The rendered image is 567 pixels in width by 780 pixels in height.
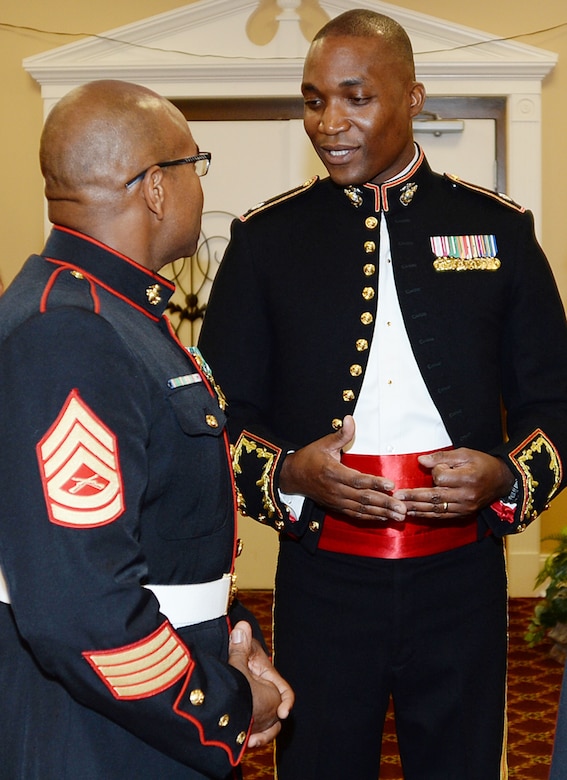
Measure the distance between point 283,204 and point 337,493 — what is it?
671 mm

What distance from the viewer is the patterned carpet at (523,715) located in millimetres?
3373

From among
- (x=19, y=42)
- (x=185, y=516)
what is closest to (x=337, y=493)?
(x=185, y=516)

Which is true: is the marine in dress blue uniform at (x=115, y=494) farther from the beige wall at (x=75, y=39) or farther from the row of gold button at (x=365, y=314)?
the beige wall at (x=75, y=39)

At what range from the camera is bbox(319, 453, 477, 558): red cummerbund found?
1.89 meters

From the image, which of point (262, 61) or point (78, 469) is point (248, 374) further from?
point (262, 61)

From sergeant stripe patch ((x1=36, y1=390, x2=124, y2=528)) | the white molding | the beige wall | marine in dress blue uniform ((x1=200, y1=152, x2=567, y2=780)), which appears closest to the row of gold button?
marine in dress blue uniform ((x1=200, y1=152, x2=567, y2=780))

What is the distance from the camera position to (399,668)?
1.90 meters

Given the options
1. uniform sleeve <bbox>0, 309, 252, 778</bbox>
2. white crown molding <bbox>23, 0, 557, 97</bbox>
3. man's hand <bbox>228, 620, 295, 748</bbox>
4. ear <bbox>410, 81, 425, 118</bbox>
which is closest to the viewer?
uniform sleeve <bbox>0, 309, 252, 778</bbox>

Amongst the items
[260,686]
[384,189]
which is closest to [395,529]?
[260,686]

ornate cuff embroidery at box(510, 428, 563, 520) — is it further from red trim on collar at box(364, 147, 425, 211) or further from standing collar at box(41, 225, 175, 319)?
standing collar at box(41, 225, 175, 319)

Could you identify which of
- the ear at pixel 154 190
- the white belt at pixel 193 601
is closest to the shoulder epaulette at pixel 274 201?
the ear at pixel 154 190

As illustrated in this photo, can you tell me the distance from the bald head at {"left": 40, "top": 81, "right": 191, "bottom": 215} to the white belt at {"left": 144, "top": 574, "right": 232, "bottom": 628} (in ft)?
1.62

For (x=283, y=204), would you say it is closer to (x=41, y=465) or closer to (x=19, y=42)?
(x=41, y=465)

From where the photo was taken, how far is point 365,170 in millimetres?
1989
